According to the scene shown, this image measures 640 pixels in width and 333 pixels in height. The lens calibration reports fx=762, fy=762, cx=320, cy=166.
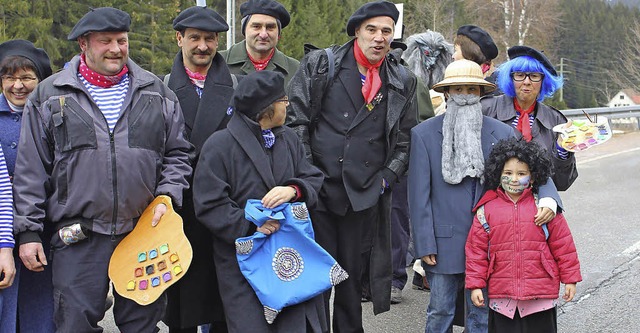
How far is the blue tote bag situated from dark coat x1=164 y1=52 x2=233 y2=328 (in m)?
0.52

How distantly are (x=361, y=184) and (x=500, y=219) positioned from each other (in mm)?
911

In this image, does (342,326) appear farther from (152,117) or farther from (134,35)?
(134,35)

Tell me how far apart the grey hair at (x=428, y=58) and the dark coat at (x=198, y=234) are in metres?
3.06

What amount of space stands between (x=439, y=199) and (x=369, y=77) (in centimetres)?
91

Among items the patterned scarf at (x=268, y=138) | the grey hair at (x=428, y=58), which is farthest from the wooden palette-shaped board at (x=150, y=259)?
the grey hair at (x=428, y=58)

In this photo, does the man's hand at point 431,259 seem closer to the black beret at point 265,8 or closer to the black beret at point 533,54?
the black beret at point 533,54

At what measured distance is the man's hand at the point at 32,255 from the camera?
12.7 ft

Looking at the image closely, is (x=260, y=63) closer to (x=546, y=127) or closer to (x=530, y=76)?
(x=530, y=76)

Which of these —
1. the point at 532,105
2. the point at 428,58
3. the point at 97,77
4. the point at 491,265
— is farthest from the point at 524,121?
the point at 97,77

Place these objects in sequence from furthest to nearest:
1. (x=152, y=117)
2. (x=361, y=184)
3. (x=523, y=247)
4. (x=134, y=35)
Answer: (x=134, y=35)
(x=361, y=184)
(x=523, y=247)
(x=152, y=117)

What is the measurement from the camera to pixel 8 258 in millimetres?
3855

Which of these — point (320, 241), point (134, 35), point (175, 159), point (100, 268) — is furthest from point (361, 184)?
point (134, 35)

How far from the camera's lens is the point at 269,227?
403cm

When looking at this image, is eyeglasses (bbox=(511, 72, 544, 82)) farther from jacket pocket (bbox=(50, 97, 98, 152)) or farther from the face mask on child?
jacket pocket (bbox=(50, 97, 98, 152))
